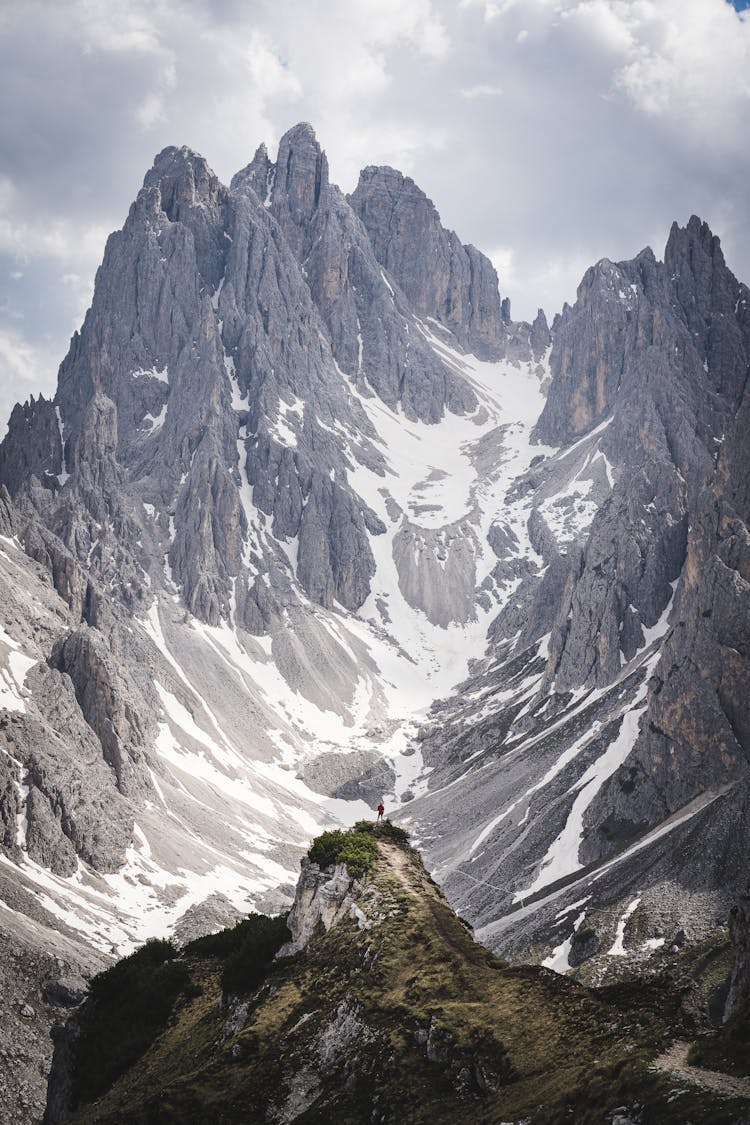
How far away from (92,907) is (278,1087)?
85.0 meters

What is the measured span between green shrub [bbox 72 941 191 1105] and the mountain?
0.32ft

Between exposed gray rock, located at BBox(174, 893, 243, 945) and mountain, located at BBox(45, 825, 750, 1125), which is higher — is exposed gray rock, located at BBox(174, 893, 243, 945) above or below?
below

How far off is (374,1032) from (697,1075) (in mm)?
12764

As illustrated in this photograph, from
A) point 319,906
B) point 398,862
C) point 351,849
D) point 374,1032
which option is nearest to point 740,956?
point 374,1032

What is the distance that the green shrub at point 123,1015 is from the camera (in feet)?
128

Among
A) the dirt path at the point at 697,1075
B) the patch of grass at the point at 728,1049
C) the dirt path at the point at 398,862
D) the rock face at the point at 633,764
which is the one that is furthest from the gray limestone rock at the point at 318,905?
the rock face at the point at 633,764

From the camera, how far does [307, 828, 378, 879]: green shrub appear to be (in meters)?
42.8

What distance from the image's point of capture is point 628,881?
321 feet

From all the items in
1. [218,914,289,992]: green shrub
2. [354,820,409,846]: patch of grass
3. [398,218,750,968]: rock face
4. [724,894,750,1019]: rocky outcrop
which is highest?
[354,820,409,846]: patch of grass

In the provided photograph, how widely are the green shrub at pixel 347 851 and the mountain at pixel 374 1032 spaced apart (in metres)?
0.13

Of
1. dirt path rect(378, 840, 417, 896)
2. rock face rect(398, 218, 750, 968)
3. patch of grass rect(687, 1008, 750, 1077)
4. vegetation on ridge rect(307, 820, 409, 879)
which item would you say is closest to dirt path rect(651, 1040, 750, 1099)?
patch of grass rect(687, 1008, 750, 1077)

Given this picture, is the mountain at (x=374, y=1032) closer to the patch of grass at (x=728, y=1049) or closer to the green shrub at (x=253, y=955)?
the green shrub at (x=253, y=955)

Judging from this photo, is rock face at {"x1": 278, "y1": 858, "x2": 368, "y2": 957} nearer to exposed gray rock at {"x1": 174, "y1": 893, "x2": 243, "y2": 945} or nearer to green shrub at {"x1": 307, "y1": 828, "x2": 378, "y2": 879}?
green shrub at {"x1": 307, "y1": 828, "x2": 378, "y2": 879}

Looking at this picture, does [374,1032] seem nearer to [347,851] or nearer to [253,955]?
[253,955]
